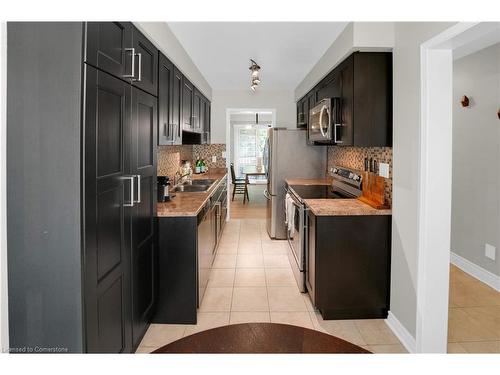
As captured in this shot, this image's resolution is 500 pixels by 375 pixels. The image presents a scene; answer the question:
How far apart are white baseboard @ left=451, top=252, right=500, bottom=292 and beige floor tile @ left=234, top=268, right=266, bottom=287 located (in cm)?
204

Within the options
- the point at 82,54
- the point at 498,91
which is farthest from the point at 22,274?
the point at 498,91

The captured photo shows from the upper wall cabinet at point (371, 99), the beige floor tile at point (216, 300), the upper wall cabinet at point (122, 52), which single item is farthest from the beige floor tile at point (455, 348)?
the upper wall cabinet at point (122, 52)

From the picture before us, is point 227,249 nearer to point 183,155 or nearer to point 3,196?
point 183,155

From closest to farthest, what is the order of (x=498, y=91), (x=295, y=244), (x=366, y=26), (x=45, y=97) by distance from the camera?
1. (x=45, y=97)
2. (x=366, y=26)
3. (x=498, y=91)
4. (x=295, y=244)

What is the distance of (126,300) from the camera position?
6.18ft

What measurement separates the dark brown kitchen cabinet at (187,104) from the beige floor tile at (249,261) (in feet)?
5.21

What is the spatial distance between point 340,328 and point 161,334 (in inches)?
49.5

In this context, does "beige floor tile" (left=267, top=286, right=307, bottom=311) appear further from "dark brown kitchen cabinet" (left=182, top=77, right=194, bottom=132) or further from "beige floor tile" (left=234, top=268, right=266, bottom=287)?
"dark brown kitchen cabinet" (left=182, top=77, right=194, bottom=132)

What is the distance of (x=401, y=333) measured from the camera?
7.63 feet

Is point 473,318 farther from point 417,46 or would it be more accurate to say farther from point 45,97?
point 45,97

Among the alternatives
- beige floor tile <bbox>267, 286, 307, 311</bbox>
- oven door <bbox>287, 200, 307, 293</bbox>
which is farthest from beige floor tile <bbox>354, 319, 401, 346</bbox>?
oven door <bbox>287, 200, 307, 293</bbox>
